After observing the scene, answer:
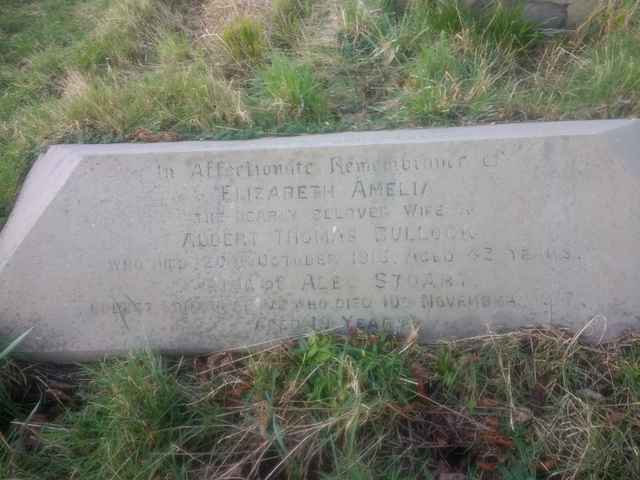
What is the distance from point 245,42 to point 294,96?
2.28ft

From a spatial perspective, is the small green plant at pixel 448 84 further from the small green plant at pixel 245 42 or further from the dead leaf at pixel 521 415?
the dead leaf at pixel 521 415

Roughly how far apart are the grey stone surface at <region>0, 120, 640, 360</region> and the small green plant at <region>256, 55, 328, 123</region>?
0.59 meters

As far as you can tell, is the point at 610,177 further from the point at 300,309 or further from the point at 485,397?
the point at 300,309

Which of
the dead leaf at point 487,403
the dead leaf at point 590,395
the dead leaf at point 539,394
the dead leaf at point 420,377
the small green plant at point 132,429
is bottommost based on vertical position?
the dead leaf at point 539,394

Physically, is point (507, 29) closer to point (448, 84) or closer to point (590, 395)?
point (448, 84)

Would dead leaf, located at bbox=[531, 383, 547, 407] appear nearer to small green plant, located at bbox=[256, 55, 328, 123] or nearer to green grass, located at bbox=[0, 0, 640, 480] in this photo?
green grass, located at bbox=[0, 0, 640, 480]

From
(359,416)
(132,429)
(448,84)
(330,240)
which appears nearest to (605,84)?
(448,84)

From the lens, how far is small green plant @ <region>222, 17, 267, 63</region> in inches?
149

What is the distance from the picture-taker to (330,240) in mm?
2717

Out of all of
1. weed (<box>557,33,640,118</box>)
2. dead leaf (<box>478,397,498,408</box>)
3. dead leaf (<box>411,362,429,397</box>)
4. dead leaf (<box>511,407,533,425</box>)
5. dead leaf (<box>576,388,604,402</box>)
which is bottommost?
dead leaf (<box>576,388,604,402</box>)

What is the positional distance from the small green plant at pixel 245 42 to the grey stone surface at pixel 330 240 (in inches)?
47.1

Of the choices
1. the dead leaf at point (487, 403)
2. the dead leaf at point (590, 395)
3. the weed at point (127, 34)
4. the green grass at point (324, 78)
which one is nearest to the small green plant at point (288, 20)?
the green grass at point (324, 78)

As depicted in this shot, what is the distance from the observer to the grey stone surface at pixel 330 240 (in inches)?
104

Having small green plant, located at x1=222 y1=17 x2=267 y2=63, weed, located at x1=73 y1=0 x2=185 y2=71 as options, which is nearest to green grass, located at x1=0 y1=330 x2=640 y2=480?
small green plant, located at x1=222 y1=17 x2=267 y2=63
